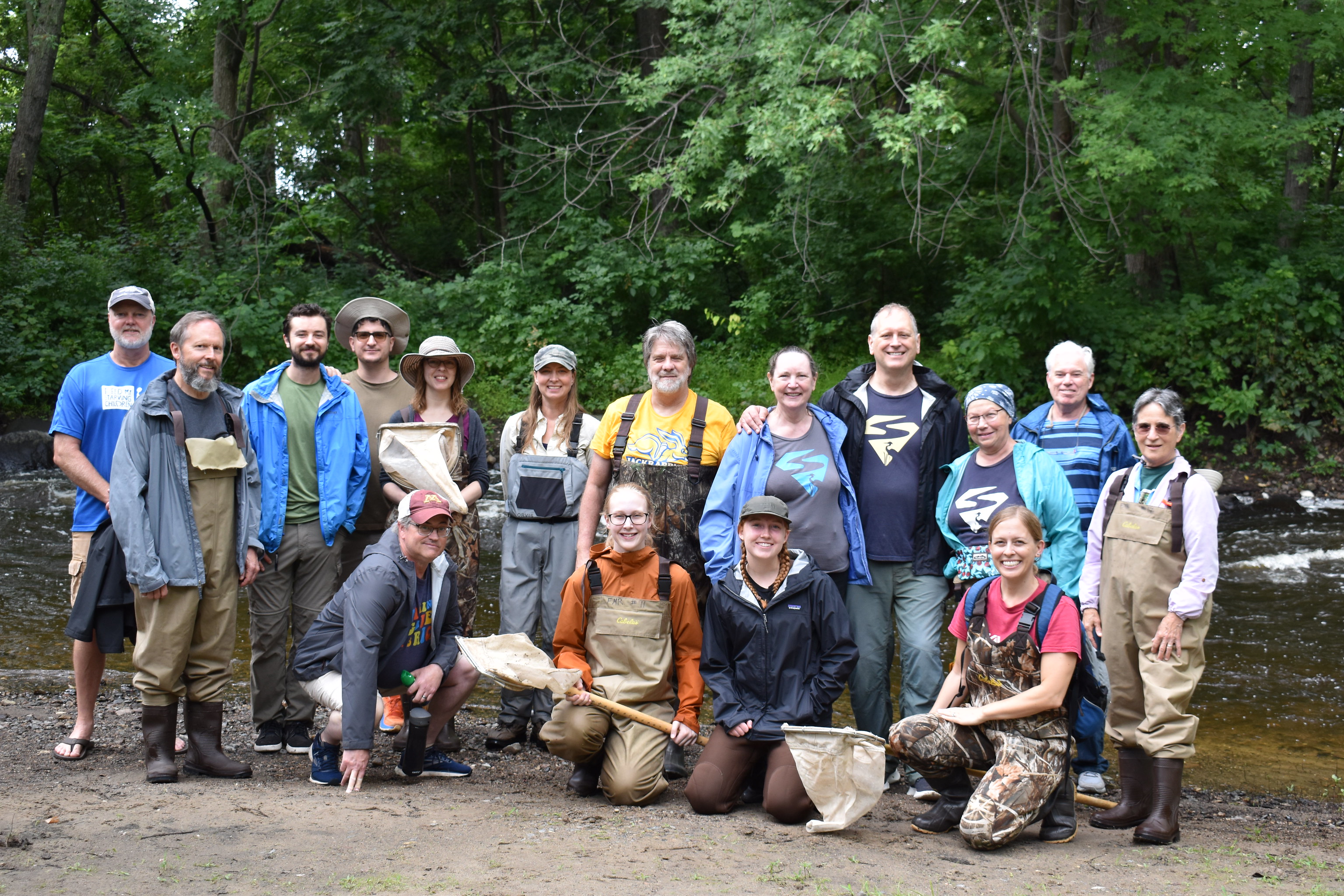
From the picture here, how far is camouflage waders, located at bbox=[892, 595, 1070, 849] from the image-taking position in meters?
3.97

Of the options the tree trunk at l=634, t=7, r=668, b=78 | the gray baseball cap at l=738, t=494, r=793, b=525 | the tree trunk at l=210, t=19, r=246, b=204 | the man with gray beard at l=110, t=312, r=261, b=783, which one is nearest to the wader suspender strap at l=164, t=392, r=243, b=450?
the man with gray beard at l=110, t=312, r=261, b=783

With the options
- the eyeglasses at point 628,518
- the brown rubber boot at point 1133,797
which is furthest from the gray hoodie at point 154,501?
the brown rubber boot at point 1133,797

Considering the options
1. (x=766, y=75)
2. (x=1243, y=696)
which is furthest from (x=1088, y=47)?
(x=1243, y=696)

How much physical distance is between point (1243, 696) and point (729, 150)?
29.2 feet

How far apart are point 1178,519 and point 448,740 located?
11.7 feet

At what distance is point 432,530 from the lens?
14.7 feet

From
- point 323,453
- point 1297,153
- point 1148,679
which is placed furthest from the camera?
point 1297,153

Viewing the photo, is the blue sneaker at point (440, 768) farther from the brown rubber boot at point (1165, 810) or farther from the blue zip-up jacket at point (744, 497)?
the brown rubber boot at point (1165, 810)

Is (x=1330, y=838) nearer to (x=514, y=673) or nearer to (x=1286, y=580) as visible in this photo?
(x=514, y=673)

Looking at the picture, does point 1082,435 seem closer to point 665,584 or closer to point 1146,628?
point 1146,628

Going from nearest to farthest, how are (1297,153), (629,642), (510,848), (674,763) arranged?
(510,848) < (629,642) < (674,763) < (1297,153)

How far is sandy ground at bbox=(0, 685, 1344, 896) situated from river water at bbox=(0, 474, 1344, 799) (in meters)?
1.34

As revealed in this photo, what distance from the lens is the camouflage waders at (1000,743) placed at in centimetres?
397

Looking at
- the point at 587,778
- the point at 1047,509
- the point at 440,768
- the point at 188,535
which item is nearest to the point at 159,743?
the point at 188,535
